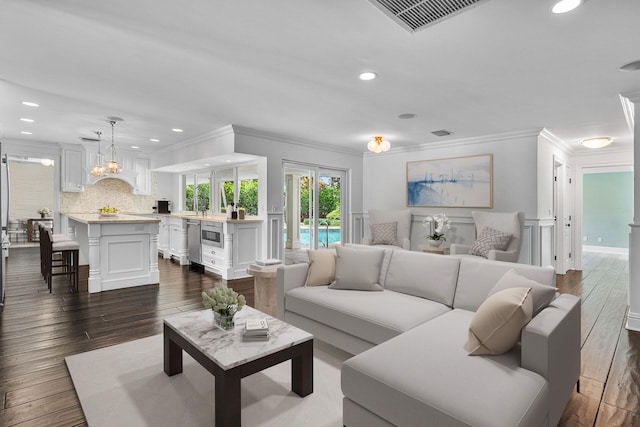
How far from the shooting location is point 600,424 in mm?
→ 1910

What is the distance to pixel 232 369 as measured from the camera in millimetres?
1751

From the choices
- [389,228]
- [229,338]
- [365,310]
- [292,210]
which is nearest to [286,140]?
[292,210]

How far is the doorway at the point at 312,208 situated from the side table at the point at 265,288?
8.22ft

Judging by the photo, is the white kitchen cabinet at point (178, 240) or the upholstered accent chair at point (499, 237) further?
the white kitchen cabinet at point (178, 240)

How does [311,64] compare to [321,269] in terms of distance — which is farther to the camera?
[321,269]

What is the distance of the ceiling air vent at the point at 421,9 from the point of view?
1778mm

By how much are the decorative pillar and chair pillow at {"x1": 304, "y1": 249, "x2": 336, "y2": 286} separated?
3.27 m

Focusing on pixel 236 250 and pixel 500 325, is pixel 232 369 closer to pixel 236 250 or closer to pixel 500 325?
pixel 500 325

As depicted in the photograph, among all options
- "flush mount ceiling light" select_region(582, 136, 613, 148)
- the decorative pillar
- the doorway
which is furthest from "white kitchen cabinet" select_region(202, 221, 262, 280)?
"flush mount ceiling light" select_region(582, 136, 613, 148)

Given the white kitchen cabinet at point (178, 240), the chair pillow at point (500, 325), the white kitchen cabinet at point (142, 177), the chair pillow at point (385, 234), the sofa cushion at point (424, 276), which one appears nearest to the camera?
the chair pillow at point (500, 325)

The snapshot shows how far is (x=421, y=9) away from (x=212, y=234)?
495 centimetres

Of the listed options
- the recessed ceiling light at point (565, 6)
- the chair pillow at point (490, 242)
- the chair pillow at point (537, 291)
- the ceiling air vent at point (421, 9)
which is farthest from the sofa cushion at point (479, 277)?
the chair pillow at point (490, 242)

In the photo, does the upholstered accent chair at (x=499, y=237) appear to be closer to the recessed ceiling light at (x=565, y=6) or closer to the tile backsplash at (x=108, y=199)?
the recessed ceiling light at (x=565, y=6)

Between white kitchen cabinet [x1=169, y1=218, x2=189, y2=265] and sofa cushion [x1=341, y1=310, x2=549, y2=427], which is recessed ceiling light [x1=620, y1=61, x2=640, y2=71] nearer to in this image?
sofa cushion [x1=341, y1=310, x2=549, y2=427]
